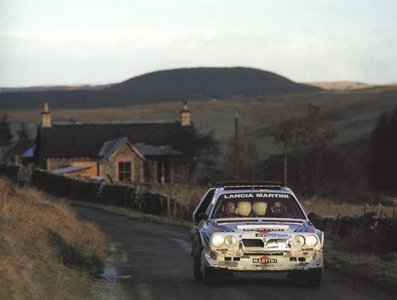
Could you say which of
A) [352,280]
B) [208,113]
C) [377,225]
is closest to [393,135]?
[377,225]

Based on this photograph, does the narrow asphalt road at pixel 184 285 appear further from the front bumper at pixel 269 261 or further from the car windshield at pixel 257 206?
the car windshield at pixel 257 206

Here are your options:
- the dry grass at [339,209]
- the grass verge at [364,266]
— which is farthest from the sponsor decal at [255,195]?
the dry grass at [339,209]

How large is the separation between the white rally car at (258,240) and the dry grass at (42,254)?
83.4 inches

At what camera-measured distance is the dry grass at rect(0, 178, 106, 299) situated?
39.5 ft

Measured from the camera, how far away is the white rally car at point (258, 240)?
46.8 ft

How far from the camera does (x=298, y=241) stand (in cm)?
1433

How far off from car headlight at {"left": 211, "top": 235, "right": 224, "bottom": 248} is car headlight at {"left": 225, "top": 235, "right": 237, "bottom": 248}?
0.08 meters

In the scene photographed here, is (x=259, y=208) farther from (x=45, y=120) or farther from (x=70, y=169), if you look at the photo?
(x=45, y=120)

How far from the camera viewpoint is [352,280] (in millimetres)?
16172

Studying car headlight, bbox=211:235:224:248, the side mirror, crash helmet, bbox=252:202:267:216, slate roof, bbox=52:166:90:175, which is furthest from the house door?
car headlight, bbox=211:235:224:248

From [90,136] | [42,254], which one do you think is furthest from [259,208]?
[90,136]

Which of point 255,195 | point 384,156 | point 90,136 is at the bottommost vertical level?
point 384,156

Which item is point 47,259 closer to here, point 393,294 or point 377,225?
point 393,294

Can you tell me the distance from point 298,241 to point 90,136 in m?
68.5
